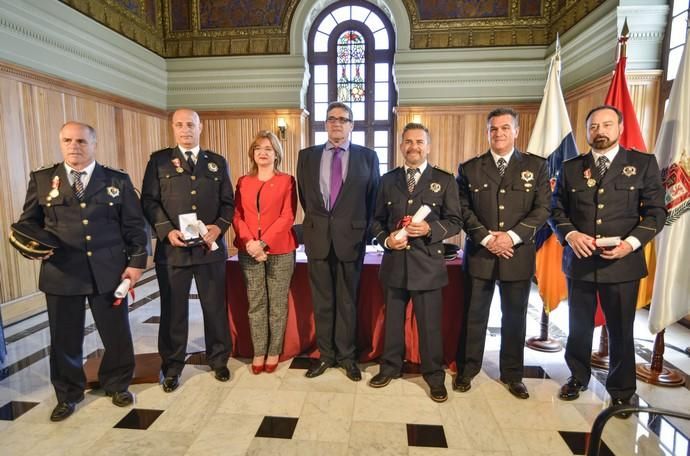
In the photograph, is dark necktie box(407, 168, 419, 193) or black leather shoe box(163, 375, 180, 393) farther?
black leather shoe box(163, 375, 180, 393)

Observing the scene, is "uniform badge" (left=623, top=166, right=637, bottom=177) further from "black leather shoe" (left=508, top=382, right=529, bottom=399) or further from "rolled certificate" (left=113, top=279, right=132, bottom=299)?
A: "rolled certificate" (left=113, top=279, right=132, bottom=299)

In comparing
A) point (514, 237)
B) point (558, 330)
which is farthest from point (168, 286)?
point (558, 330)

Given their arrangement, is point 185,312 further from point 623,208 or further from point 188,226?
point 623,208

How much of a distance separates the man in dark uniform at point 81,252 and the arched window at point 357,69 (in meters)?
5.27

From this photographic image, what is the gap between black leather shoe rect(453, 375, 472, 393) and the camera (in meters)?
2.65

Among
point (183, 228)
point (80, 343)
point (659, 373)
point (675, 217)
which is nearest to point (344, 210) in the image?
point (183, 228)

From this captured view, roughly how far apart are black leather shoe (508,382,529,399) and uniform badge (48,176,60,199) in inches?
113

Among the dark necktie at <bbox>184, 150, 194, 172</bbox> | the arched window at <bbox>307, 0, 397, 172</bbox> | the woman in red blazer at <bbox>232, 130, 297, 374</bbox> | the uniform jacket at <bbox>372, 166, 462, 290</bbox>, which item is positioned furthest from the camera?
the arched window at <bbox>307, 0, 397, 172</bbox>

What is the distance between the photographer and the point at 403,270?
8.22ft

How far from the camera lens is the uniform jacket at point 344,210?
8.69 ft

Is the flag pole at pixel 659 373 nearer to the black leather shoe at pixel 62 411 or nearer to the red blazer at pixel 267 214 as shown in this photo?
the red blazer at pixel 267 214

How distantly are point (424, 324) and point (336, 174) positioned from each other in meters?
1.09

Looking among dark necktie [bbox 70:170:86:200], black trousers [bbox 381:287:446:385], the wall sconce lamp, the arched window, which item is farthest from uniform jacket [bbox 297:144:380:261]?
the arched window

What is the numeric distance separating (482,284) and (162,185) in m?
2.05
